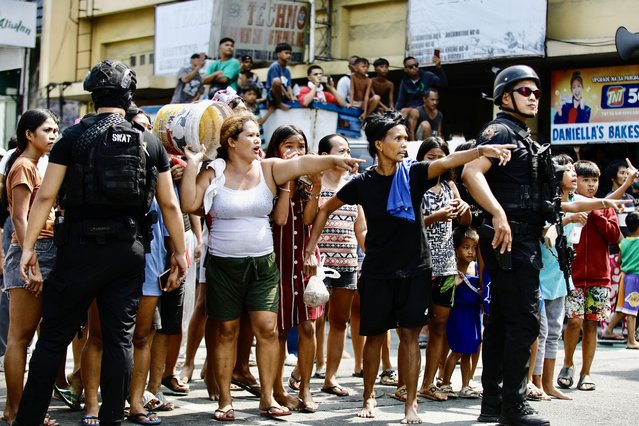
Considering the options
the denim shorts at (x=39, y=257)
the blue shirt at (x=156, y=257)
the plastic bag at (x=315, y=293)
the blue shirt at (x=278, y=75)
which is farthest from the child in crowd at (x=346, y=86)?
the denim shorts at (x=39, y=257)

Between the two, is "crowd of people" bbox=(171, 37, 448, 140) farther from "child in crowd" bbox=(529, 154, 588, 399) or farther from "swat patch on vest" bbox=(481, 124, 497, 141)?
"swat patch on vest" bbox=(481, 124, 497, 141)

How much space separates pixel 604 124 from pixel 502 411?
34.7 ft

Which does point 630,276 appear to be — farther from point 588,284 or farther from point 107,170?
point 107,170

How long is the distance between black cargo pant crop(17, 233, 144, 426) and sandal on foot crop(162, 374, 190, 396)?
1896 millimetres

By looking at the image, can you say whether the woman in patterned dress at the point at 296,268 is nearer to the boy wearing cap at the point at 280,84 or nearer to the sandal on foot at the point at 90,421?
the sandal on foot at the point at 90,421

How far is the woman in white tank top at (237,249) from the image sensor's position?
21.3 feet

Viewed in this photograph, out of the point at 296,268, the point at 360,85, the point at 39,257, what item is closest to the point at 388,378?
the point at 296,268

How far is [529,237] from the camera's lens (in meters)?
6.34

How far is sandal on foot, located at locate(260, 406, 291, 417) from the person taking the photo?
6.55 metres

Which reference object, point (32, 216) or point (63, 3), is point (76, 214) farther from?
point (63, 3)

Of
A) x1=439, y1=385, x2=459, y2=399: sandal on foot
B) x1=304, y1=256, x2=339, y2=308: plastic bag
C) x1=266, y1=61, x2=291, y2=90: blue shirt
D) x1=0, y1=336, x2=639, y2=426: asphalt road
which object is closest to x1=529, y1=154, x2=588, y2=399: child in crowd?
x1=0, y1=336, x2=639, y2=426: asphalt road

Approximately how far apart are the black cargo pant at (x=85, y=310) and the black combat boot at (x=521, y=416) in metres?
2.35

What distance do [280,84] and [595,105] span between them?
5.05 meters

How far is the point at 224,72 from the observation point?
56.1 ft
